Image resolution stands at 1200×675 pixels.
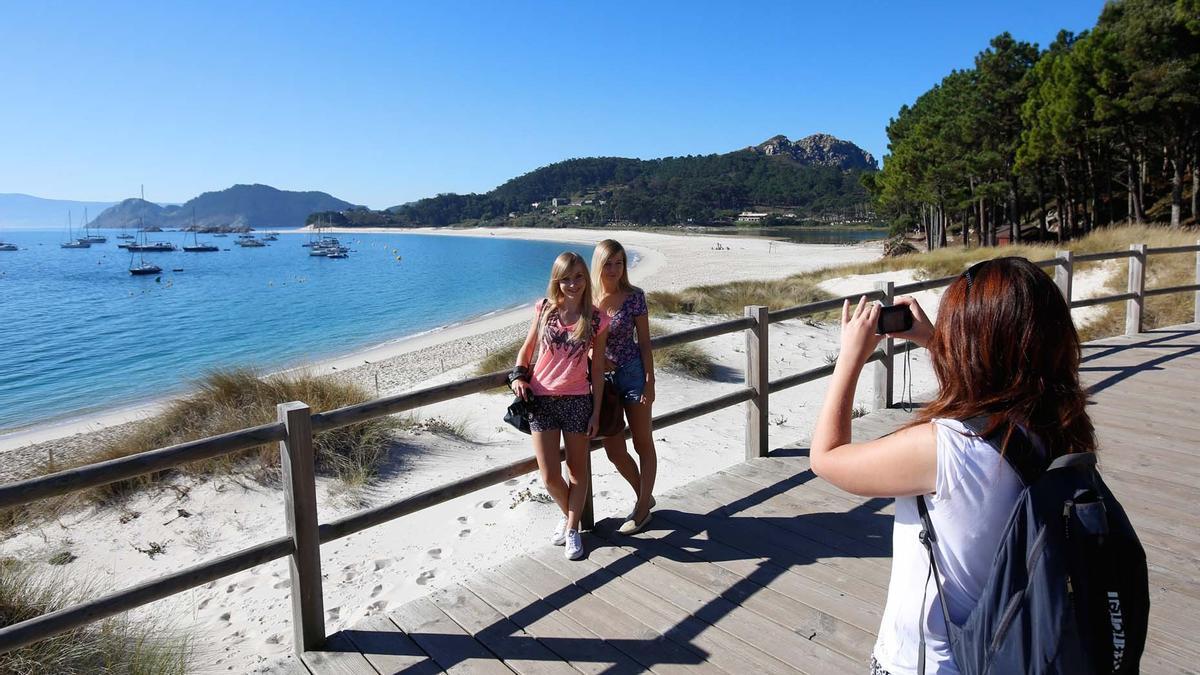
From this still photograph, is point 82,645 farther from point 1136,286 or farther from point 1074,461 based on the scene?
point 1136,286

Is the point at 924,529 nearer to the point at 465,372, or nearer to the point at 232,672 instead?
the point at 232,672

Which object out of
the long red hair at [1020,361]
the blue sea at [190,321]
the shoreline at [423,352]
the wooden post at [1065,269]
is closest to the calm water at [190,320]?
the blue sea at [190,321]

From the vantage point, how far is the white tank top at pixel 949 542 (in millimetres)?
1419

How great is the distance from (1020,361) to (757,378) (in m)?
3.71

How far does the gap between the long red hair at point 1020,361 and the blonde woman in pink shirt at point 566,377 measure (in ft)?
7.07

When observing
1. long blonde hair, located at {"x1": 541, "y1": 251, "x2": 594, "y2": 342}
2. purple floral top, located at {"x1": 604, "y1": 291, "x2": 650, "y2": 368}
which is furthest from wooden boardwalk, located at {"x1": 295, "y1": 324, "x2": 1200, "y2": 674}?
long blonde hair, located at {"x1": 541, "y1": 251, "x2": 594, "y2": 342}

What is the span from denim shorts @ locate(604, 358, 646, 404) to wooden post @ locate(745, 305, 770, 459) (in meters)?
1.41

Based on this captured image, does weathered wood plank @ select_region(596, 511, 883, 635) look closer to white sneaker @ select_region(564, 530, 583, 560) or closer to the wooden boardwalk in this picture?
the wooden boardwalk

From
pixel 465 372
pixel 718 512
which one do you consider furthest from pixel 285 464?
pixel 465 372

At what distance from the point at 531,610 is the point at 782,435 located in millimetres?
5259

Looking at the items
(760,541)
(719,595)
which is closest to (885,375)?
(760,541)

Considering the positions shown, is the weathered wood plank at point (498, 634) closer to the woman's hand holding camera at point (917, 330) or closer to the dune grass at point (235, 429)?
the woman's hand holding camera at point (917, 330)

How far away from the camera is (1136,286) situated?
8.88 meters

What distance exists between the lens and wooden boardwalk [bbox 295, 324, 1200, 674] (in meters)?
2.97
